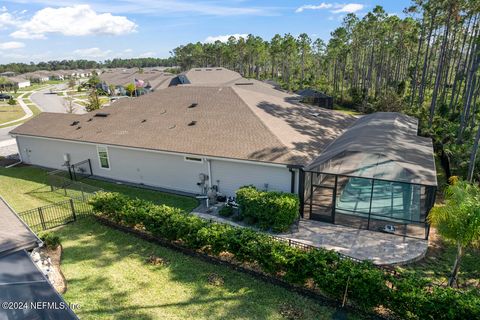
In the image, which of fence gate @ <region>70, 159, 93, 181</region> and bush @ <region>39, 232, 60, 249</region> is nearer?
bush @ <region>39, 232, 60, 249</region>

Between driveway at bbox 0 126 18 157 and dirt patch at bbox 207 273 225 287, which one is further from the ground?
driveway at bbox 0 126 18 157

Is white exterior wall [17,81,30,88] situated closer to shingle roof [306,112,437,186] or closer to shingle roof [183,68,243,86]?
shingle roof [183,68,243,86]

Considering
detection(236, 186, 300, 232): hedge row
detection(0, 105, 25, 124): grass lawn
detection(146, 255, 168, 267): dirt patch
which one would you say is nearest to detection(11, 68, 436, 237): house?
detection(236, 186, 300, 232): hedge row

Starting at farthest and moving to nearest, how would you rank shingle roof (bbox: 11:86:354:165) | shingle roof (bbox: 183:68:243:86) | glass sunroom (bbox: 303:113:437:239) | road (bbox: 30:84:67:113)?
1. road (bbox: 30:84:67:113)
2. shingle roof (bbox: 183:68:243:86)
3. shingle roof (bbox: 11:86:354:165)
4. glass sunroom (bbox: 303:113:437:239)

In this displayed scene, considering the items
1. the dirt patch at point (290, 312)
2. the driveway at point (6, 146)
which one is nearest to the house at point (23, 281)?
the dirt patch at point (290, 312)

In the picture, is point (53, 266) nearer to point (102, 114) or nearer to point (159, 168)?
point (159, 168)

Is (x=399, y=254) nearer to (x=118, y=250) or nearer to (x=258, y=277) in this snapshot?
(x=258, y=277)

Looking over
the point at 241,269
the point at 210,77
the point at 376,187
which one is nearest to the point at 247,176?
the point at 241,269
